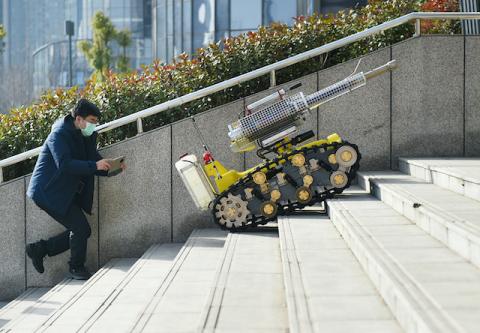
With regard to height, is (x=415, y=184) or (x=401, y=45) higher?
(x=401, y=45)

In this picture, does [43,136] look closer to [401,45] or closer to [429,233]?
[401,45]

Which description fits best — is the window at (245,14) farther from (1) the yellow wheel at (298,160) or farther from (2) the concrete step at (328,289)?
(2) the concrete step at (328,289)

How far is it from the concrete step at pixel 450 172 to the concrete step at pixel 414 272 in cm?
66

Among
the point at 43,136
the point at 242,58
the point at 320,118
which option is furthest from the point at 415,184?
the point at 43,136

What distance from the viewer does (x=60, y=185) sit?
30.0ft

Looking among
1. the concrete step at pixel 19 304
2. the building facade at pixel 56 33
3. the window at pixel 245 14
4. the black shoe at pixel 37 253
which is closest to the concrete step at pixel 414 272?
the concrete step at pixel 19 304

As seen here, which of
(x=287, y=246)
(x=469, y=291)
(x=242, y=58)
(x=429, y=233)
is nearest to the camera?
(x=469, y=291)

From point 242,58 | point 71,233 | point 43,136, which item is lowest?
point 71,233

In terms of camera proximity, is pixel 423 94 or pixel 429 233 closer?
pixel 429 233

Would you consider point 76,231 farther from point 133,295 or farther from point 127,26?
point 127,26

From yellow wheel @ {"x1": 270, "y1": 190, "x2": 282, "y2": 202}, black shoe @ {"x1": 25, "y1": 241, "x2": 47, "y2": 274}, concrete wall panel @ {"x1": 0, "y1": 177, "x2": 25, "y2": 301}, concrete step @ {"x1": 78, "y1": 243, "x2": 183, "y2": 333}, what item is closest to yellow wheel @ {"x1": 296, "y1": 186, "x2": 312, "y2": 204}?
yellow wheel @ {"x1": 270, "y1": 190, "x2": 282, "y2": 202}

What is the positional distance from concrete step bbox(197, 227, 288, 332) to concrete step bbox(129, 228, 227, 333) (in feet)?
0.58

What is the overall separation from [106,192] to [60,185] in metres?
0.81

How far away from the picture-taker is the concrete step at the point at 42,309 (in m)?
7.32
